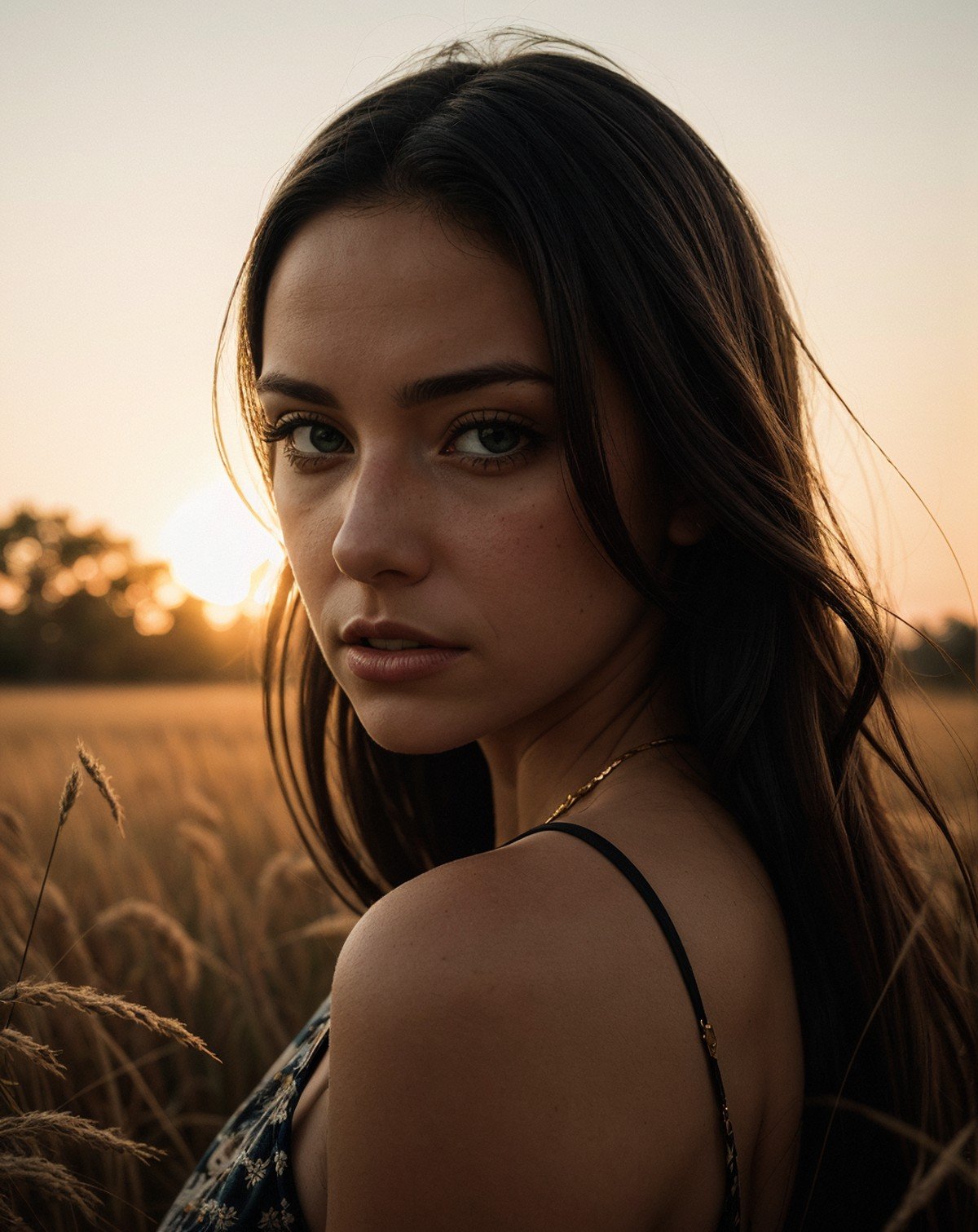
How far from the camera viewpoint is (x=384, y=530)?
130 centimetres

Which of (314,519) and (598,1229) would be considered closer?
(598,1229)

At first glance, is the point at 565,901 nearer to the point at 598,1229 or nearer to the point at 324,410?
the point at 598,1229

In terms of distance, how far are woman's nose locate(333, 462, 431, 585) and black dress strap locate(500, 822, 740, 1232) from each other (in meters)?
0.43

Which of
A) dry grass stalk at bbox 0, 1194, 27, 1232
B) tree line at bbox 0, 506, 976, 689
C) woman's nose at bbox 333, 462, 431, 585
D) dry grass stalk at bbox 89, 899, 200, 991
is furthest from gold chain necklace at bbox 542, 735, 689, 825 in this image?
tree line at bbox 0, 506, 976, 689

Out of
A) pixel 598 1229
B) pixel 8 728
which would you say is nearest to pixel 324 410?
pixel 598 1229

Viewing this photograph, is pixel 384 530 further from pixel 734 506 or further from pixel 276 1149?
pixel 276 1149

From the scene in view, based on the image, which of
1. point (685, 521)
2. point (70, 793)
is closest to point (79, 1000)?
point (70, 793)

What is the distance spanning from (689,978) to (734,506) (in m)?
0.70

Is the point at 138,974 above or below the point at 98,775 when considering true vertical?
below

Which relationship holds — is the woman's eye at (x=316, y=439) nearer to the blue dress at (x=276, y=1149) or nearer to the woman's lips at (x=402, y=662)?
the woman's lips at (x=402, y=662)

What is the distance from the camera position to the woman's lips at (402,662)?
135 cm

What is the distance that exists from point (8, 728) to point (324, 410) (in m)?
6.34

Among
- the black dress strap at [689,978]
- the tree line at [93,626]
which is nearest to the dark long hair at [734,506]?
the black dress strap at [689,978]

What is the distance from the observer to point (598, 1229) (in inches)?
36.0
